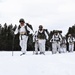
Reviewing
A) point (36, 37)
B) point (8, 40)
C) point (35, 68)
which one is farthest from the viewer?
point (8, 40)

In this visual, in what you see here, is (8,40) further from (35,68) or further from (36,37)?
(35,68)

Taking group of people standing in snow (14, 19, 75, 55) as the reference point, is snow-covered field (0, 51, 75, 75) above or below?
below

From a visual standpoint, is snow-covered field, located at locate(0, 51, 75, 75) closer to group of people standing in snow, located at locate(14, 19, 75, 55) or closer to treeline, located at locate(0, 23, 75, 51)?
group of people standing in snow, located at locate(14, 19, 75, 55)

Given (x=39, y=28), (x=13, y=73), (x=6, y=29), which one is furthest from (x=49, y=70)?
(x=6, y=29)

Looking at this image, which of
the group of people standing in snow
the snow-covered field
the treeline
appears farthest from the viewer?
the treeline

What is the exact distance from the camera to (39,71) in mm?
11211

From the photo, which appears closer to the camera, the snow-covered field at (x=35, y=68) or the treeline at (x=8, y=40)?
the snow-covered field at (x=35, y=68)

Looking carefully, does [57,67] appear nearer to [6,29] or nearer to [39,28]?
[39,28]

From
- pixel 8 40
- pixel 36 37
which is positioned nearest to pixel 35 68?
pixel 36 37

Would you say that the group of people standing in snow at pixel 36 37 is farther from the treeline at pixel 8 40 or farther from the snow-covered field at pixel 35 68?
the treeline at pixel 8 40

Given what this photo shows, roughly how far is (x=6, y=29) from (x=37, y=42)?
211ft

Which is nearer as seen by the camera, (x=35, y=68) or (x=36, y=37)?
(x=35, y=68)

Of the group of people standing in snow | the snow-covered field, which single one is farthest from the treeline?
the snow-covered field

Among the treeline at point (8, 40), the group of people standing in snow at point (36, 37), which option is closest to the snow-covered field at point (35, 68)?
the group of people standing in snow at point (36, 37)
